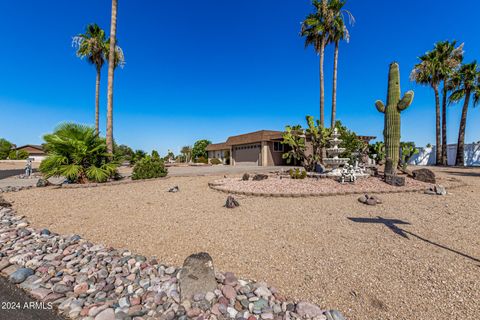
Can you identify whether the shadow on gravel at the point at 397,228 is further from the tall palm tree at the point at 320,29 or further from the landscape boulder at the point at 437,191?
the tall palm tree at the point at 320,29

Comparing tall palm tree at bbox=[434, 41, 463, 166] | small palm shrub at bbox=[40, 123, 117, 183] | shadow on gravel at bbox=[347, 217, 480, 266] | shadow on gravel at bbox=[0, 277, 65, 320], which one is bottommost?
shadow on gravel at bbox=[0, 277, 65, 320]

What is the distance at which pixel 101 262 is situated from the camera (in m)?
2.63

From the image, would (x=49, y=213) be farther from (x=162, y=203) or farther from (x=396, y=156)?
(x=396, y=156)

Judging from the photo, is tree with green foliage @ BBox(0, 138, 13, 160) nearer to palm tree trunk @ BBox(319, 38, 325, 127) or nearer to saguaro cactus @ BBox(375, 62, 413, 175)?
palm tree trunk @ BBox(319, 38, 325, 127)

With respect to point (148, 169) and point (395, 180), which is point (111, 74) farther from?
point (395, 180)

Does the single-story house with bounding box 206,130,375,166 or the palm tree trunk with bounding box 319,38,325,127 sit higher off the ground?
the palm tree trunk with bounding box 319,38,325,127

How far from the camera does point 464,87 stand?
18.2 meters

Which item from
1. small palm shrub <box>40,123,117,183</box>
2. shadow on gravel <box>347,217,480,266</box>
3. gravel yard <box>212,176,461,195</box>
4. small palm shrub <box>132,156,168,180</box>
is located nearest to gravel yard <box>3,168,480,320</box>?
shadow on gravel <box>347,217,480,266</box>

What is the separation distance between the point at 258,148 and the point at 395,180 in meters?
16.3

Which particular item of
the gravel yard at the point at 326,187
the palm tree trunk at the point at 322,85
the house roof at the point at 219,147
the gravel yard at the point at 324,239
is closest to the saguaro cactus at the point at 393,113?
the gravel yard at the point at 326,187

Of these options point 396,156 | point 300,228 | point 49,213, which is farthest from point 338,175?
point 49,213

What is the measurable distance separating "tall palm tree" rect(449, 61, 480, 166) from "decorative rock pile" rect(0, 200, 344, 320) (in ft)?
83.7

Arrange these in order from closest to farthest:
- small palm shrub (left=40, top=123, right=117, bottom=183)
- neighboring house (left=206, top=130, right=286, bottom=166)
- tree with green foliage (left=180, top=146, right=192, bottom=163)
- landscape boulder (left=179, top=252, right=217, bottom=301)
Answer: landscape boulder (left=179, top=252, right=217, bottom=301) < small palm shrub (left=40, top=123, right=117, bottom=183) < neighboring house (left=206, top=130, right=286, bottom=166) < tree with green foliage (left=180, top=146, right=192, bottom=163)

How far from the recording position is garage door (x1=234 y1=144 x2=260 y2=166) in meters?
23.7
